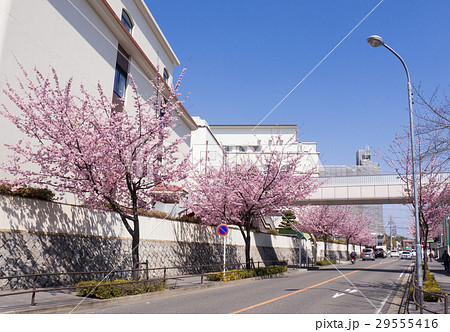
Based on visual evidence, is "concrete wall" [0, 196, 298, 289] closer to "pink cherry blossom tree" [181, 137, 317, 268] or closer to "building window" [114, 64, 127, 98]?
"pink cherry blossom tree" [181, 137, 317, 268]

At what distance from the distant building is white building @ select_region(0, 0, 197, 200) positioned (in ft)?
127

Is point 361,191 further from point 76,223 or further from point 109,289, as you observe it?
point 109,289

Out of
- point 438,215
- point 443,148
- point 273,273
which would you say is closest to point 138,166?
point 443,148

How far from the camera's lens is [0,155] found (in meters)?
13.8

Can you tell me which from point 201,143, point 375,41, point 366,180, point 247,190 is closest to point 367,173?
point 201,143

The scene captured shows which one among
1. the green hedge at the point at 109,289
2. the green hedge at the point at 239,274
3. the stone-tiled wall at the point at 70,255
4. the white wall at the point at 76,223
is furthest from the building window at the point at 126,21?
the green hedge at the point at 109,289

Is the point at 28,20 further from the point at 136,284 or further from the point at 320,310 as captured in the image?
the point at 320,310

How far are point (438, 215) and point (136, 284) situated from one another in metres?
19.7

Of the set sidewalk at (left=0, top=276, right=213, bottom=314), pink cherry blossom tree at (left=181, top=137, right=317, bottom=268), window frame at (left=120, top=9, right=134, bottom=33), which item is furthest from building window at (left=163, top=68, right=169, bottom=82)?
sidewalk at (left=0, top=276, right=213, bottom=314)

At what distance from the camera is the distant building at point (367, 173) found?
70375 mm

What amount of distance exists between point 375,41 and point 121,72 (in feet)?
56.0

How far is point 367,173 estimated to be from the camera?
92.9 metres

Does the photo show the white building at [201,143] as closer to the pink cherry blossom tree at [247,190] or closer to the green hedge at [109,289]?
the pink cherry blossom tree at [247,190]

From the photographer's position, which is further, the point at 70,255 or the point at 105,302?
the point at 70,255
